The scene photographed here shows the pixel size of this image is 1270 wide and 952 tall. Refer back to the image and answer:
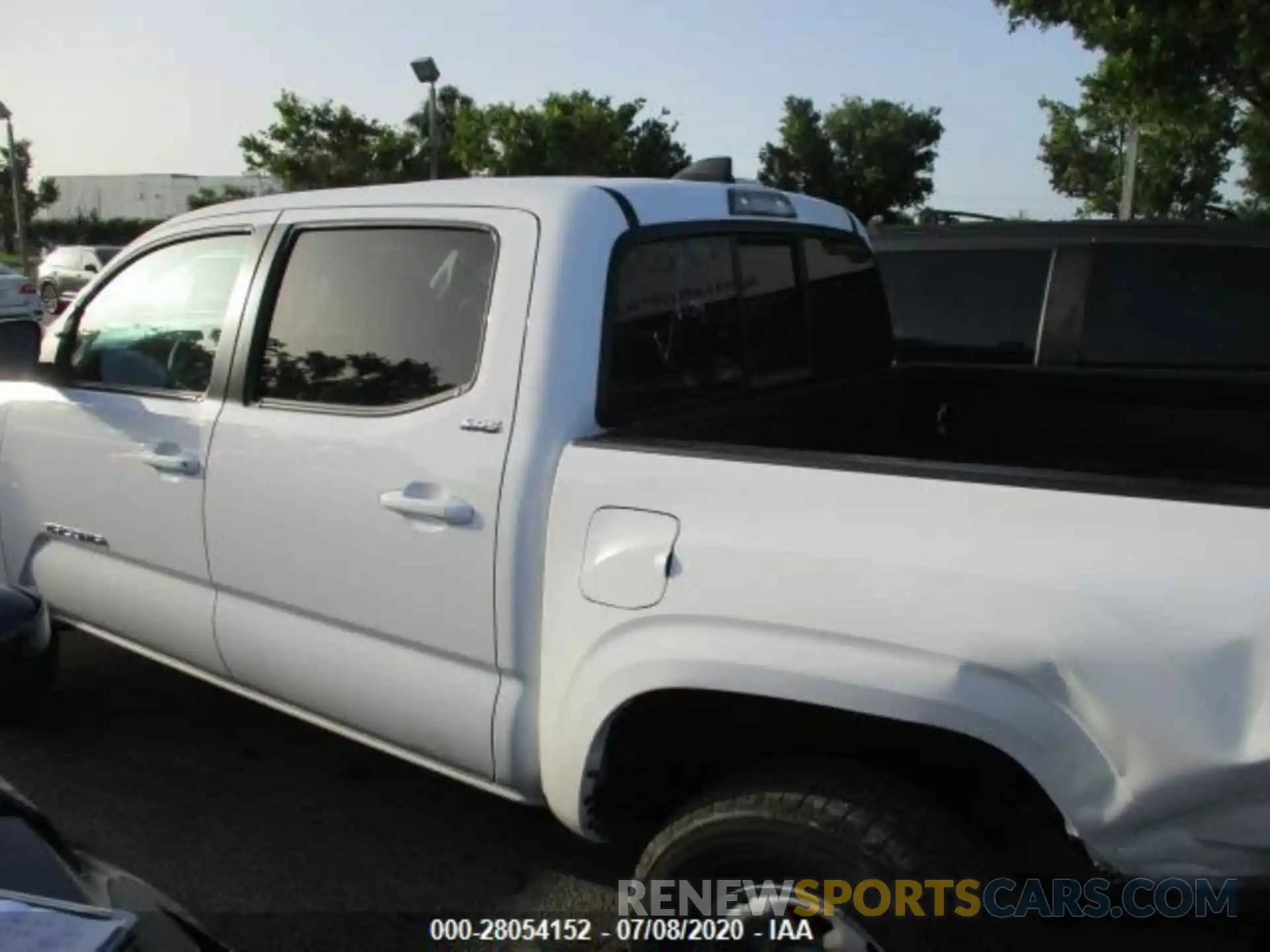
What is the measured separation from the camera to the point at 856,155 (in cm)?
3616

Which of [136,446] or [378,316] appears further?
[136,446]

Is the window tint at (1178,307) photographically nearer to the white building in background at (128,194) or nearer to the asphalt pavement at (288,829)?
the asphalt pavement at (288,829)

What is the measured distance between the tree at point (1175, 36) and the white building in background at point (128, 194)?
70390mm

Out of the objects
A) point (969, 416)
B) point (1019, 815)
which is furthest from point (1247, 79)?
point (1019, 815)

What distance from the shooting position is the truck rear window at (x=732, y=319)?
8.87 ft

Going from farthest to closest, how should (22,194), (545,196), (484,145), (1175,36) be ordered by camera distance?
1. (22,194)
2. (484,145)
3. (1175,36)
4. (545,196)

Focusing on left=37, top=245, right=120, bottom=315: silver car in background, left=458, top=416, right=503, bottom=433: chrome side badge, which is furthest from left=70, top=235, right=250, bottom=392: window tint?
left=37, top=245, right=120, bottom=315: silver car in background

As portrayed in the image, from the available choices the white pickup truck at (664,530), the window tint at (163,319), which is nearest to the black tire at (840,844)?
the white pickup truck at (664,530)

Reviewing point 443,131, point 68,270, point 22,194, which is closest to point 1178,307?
point 68,270

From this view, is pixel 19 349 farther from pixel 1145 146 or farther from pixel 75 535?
pixel 1145 146

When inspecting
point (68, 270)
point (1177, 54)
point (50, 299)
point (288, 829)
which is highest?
point (1177, 54)

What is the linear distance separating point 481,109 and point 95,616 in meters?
33.4

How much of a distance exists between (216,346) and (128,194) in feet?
282

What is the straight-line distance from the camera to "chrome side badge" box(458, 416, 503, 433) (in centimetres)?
250
